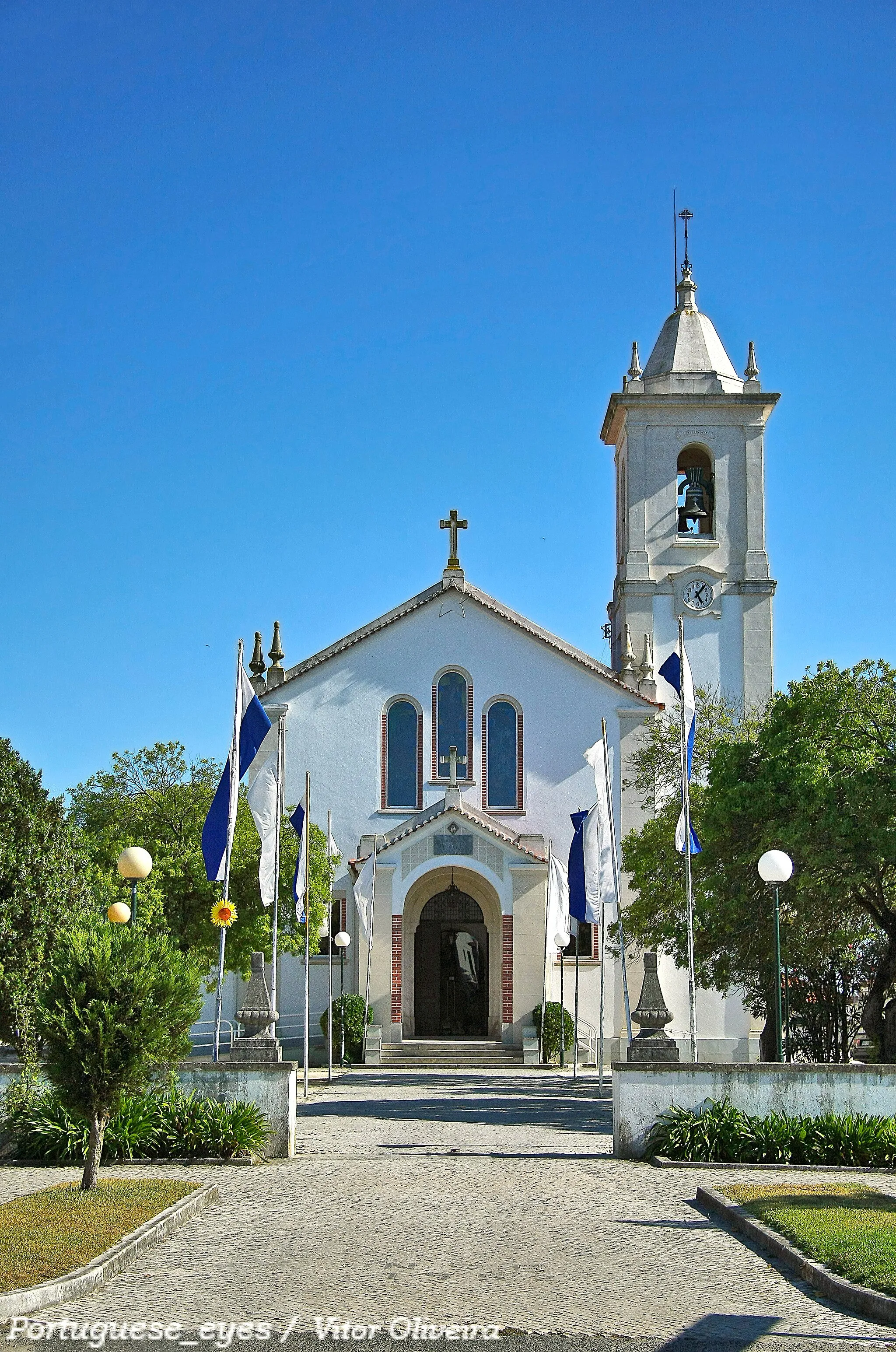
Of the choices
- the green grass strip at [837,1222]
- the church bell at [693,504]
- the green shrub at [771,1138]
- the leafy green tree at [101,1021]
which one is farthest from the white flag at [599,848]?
the church bell at [693,504]

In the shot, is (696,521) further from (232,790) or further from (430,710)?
(232,790)

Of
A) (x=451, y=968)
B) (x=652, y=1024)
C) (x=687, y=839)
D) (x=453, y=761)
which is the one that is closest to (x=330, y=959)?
(x=451, y=968)

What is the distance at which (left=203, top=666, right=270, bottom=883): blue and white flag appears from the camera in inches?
747

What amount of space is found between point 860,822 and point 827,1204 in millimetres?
9528

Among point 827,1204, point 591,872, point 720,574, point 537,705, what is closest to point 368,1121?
point 591,872

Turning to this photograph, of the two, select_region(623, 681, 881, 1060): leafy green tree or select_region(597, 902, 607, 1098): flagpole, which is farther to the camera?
select_region(597, 902, 607, 1098): flagpole

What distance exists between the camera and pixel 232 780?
62.7 ft

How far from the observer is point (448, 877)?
36.1 metres

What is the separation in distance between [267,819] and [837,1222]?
43.3 ft

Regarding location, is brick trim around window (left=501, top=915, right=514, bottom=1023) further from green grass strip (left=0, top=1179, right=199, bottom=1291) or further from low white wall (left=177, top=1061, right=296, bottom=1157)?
green grass strip (left=0, top=1179, right=199, bottom=1291)

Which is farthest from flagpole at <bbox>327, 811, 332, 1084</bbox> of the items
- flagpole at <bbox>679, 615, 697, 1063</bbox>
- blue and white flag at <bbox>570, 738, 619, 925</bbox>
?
flagpole at <bbox>679, 615, 697, 1063</bbox>

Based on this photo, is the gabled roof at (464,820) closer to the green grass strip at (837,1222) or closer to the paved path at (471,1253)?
the paved path at (471,1253)

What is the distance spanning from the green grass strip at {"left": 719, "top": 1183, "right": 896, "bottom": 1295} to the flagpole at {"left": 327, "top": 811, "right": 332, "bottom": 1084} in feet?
55.8

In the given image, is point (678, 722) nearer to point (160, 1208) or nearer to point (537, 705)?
point (537, 705)
